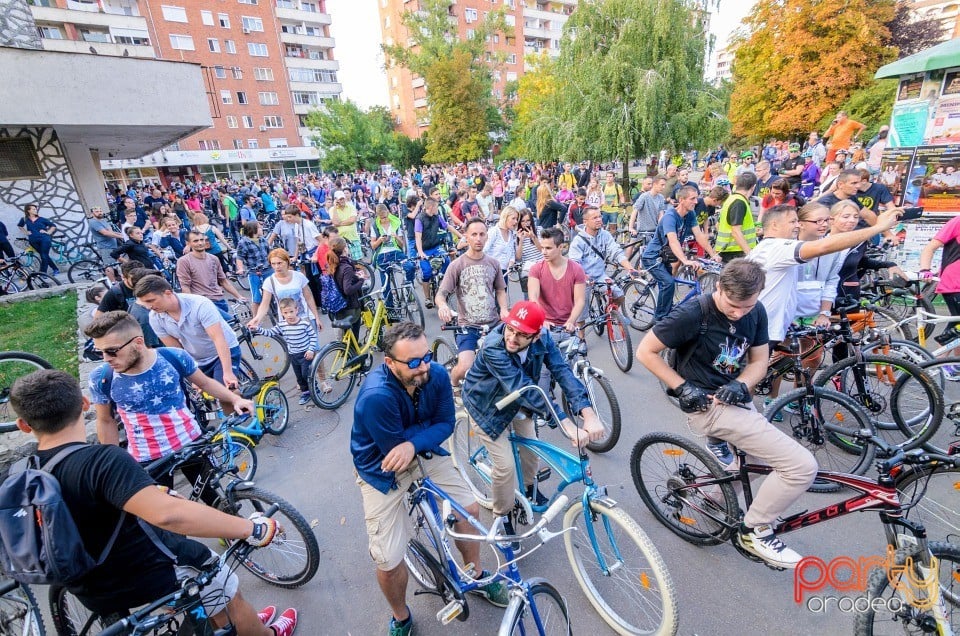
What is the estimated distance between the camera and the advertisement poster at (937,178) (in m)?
6.59

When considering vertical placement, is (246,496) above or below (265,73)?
below

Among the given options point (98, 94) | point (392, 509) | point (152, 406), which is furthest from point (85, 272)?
point (392, 509)

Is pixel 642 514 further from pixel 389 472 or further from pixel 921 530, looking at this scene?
pixel 389 472

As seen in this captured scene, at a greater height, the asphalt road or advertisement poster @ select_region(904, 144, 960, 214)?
advertisement poster @ select_region(904, 144, 960, 214)

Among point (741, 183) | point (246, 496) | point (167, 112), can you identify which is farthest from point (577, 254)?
point (167, 112)

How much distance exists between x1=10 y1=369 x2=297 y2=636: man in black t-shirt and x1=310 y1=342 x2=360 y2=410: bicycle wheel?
10.3ft

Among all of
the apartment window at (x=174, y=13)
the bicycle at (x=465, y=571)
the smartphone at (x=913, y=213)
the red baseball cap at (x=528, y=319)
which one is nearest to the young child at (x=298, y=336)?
the bicycle at (x=465, y=571)

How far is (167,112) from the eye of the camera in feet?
37.7

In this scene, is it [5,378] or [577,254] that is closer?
[5,378]

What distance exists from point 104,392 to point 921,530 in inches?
186

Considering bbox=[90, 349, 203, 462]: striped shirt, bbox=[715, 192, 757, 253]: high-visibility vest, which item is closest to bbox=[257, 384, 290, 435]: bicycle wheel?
bbox=[90, 349, 203, 462]: striped shirt

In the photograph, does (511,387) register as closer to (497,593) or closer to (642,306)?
(497,593)

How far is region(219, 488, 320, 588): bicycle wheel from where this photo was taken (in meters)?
3.02

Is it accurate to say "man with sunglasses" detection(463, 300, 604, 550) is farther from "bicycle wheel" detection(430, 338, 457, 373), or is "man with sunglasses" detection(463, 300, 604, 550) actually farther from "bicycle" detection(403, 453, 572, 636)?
"bicycle wheel" detection(430, 338, 457, 373)
